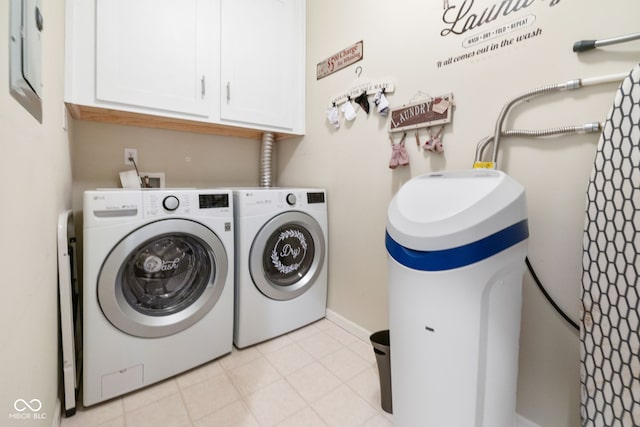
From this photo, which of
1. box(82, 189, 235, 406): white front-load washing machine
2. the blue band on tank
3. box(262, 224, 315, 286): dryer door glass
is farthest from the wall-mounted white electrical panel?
box(262, 224, 315, 286): dryer door glass

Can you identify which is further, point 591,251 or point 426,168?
point 426,168

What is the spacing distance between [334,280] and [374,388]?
2.30 feet

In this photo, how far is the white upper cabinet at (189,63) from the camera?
1305mm

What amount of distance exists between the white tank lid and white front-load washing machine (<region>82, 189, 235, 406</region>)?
3.06 ft

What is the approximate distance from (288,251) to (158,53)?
1265 mm

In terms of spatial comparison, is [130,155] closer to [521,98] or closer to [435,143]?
[435,143]

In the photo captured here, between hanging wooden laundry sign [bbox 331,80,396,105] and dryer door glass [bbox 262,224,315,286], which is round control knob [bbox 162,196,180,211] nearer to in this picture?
dryer door glass [bbox 262,224,315,286]

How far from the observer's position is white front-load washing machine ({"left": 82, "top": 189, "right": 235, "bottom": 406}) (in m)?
1.14

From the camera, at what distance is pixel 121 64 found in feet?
4.50

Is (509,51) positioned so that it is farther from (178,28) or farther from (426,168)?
(178,28)

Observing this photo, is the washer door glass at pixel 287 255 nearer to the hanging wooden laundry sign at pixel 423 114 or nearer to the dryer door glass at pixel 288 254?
the dryer door glass at pixel 288 254

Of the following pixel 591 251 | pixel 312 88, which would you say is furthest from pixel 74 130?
pixel 591 251

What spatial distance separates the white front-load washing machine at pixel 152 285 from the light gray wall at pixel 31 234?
13 centimetres

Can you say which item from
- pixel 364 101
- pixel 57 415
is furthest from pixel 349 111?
pixel 57 415
